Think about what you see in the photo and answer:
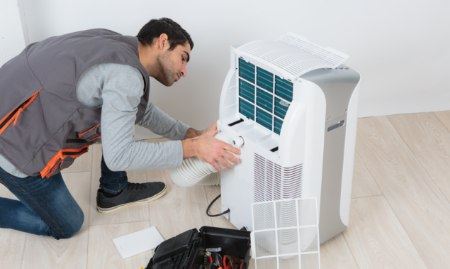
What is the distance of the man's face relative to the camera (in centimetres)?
185

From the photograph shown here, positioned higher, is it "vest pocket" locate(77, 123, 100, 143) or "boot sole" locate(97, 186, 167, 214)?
"vest pocket" locate(77, 123, 100, 143)

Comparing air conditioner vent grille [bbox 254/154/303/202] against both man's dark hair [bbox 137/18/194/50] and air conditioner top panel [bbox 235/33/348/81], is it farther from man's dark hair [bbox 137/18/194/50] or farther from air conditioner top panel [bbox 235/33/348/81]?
man's dark hair [bbox 137/18/194/50]

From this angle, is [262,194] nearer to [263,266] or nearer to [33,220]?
[263,266]

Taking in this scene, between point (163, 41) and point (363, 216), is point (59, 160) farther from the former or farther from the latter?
point (363, 216)

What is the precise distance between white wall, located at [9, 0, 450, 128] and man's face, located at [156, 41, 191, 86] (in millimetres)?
511

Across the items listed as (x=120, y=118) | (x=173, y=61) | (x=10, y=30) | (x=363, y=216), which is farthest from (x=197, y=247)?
(x=10, y=30)

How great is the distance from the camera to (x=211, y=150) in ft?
6.23

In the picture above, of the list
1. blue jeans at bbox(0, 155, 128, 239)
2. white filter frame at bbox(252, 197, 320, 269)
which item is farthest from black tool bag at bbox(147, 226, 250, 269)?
blue jeans at bbox(0, 155, 128, 239)

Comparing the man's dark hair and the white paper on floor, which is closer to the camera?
the man's dark hair

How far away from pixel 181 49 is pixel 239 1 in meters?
0.59

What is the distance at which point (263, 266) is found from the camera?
6.50ft

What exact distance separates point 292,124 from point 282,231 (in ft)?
1.25

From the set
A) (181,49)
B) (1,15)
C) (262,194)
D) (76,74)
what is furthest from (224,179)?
(1,15)

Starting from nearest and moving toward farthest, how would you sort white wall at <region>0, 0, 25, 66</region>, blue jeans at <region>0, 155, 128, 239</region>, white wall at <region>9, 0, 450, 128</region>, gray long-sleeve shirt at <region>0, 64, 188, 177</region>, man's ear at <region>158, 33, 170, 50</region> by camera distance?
1. gray long-sleeve shirt at <region>0, 64, 188, 177</region>
2. man's ear at <region>158, 33, 170, 50</region>
3. blue jeans at <region>0, 155, 128, 239</region>
4. white wall at <region>0, 0, 25, 66</region>
5. white wall at <region>9, 0, 450, 128</region>
